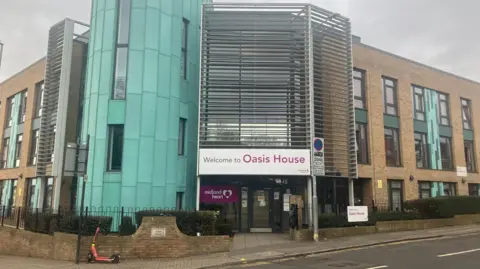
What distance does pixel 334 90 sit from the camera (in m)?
20.3

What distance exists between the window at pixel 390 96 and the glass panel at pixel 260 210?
10.5 meters

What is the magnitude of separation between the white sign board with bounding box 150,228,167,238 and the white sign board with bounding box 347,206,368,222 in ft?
27.2

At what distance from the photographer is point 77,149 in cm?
1275

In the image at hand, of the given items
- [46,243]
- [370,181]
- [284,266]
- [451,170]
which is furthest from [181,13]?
[451,170]

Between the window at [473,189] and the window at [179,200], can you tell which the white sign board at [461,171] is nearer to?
the window at [473,189]

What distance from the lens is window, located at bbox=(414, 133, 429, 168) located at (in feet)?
85.7

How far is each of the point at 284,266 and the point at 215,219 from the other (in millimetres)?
3996

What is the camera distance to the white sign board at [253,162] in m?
17.2

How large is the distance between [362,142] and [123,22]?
47.1 ft

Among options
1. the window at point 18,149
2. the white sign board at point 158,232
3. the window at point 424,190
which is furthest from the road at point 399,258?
the window at point 18,149

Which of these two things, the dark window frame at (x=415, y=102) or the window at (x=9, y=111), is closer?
the dark window frame at (x=415, y=102)

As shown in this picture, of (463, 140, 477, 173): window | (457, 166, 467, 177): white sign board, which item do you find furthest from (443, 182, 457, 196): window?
(463, 140, 477, 173): window

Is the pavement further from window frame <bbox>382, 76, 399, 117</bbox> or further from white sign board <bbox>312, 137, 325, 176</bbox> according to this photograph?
window frame <bbox>382, 76, 399, 117</bbox>

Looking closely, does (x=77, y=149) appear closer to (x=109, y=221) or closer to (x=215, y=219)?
(x=109, y=221)
